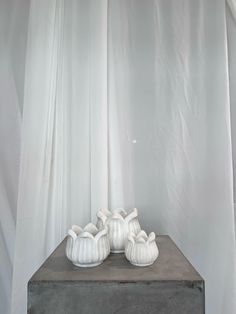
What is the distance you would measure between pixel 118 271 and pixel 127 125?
579 millimetres

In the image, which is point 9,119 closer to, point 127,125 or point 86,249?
point 127,125

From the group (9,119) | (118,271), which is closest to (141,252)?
(118,271)

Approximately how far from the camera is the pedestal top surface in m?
0.66

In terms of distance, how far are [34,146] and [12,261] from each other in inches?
18.9

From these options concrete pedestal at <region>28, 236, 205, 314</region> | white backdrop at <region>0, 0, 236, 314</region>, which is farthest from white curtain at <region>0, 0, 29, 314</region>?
concrete pedestal at <region>28, 236, 205, 314</region>

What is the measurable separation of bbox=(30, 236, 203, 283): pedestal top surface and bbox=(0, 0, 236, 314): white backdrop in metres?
0.29

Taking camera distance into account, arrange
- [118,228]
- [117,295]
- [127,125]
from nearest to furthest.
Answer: [117,295]
[118,228]
[127,125]

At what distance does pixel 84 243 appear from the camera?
74cm

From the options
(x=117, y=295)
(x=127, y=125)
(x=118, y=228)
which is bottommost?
(x=117, y=295)

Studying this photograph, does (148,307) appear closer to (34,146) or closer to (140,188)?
(140,188)

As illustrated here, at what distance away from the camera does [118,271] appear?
0.72 metres

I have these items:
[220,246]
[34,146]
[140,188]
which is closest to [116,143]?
[140,188]

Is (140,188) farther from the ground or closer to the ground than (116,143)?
closer to the ground

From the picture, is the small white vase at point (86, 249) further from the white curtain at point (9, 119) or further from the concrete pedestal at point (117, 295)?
the white curtain at point (9, 119)
